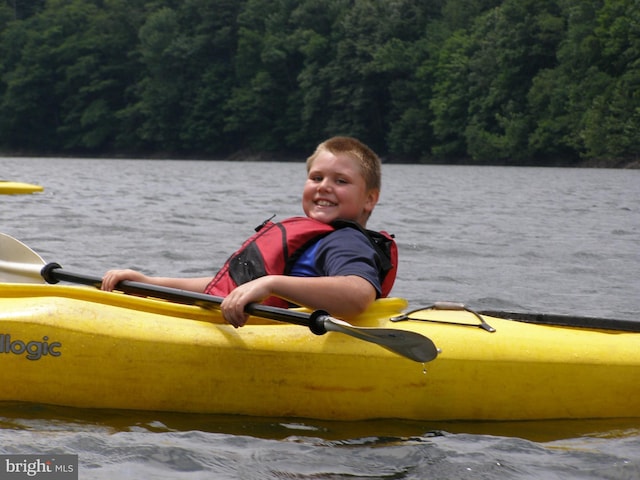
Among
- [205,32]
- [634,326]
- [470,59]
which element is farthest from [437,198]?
[205,32]

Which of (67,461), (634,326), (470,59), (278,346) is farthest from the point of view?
(470,59)

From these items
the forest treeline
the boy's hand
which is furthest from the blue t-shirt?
the forest treeline

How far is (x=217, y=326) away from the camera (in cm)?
416

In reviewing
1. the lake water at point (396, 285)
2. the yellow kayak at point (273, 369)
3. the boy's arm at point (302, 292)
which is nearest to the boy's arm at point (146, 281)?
the yellow kayak at point (273, 369)

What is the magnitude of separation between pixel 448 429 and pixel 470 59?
49.7 m

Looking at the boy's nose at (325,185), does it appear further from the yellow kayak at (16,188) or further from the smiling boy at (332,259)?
the yellow kayak at (16,188)

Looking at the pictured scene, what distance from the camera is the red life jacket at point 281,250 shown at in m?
4.16

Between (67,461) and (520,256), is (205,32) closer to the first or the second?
(520,256)

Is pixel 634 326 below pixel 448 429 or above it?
above

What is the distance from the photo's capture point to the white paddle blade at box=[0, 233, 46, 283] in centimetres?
497

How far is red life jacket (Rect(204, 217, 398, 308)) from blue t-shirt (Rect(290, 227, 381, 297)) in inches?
1.1

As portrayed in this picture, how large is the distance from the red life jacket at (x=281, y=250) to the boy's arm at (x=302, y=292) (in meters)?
0.18

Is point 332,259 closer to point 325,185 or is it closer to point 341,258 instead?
point 341,258

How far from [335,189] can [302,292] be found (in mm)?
514
